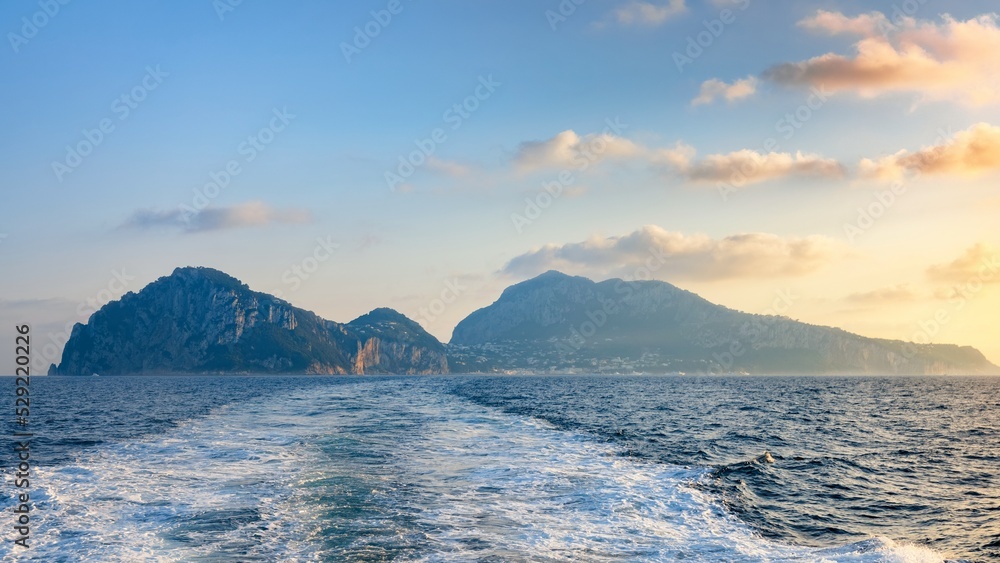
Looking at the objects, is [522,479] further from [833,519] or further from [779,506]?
[833,519]

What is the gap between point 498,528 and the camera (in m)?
23.5

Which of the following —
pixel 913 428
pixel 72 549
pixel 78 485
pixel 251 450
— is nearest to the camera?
pixel 72 549

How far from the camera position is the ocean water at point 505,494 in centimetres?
2142

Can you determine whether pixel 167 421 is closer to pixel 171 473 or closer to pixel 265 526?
pixel 171 473

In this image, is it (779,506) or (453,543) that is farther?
(779,506)

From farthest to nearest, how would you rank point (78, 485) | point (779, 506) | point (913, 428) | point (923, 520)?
point (913, 428) < point (78, 485) < point (779, 506) < point (923, 520)

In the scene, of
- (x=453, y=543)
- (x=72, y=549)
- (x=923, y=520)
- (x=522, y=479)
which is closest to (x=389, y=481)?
(x=522, y=479)

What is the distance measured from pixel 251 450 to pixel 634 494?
1005 inches

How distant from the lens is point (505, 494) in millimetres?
29359

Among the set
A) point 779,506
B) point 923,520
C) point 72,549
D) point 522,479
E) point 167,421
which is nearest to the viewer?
point 72,549

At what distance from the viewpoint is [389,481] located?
104 feet

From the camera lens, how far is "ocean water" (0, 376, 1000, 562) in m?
21.4

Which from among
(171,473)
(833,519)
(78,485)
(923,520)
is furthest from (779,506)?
(78,485)

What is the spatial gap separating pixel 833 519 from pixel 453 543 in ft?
51.7
